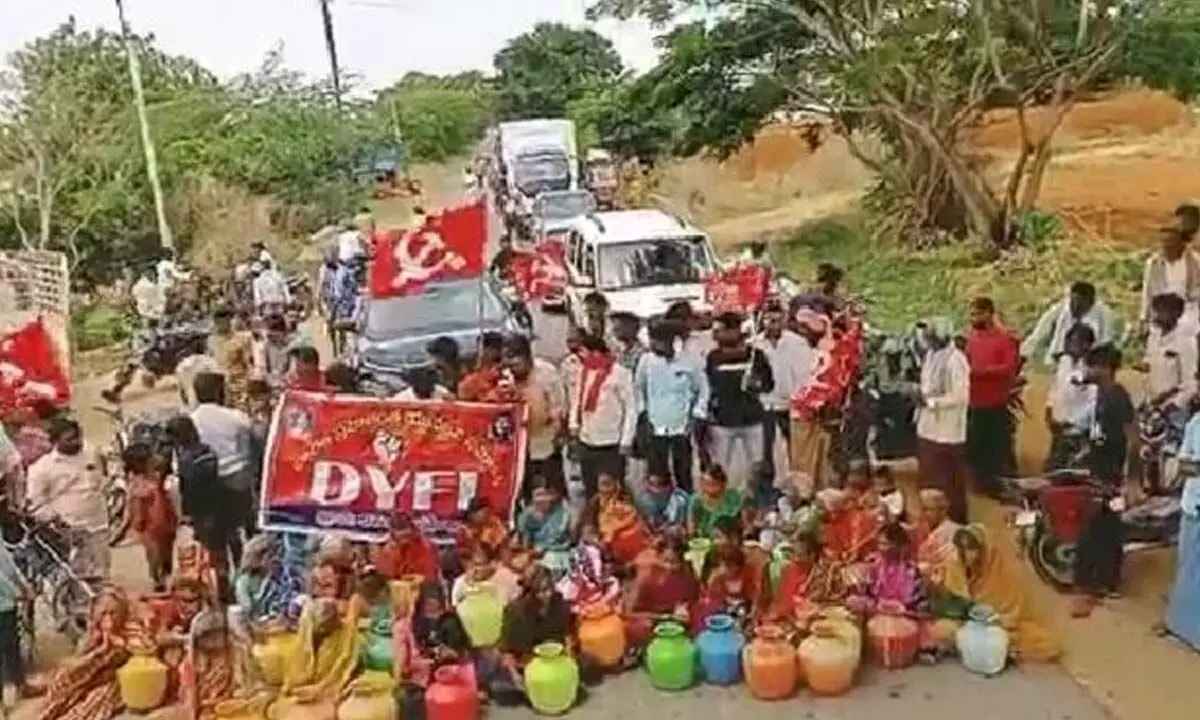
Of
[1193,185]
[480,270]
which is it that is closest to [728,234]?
[1193,185]

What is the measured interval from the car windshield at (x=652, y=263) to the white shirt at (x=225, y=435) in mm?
8298

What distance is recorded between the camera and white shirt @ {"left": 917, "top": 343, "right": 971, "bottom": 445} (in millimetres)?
10875

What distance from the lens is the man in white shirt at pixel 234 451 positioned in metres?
10.4

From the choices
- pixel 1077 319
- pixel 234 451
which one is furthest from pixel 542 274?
pixel 234 451

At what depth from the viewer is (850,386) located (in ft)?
38.3

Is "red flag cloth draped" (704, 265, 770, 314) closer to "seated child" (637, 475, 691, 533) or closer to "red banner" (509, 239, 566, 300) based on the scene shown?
"red banner" (509, 239, 566, 300)

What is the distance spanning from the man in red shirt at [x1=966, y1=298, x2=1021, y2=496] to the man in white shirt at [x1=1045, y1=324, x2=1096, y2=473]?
0.41 meters

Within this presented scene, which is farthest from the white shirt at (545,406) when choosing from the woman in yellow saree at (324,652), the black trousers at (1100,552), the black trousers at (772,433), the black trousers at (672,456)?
the black trousers at (1100,552)

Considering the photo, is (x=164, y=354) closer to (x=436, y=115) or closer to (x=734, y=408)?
(x=734, y=408)

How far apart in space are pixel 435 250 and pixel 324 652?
350cm

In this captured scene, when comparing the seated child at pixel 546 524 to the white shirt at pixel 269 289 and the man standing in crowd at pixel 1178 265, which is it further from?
the white shirt at pixel 269 289

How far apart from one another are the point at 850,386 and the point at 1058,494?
197 cm

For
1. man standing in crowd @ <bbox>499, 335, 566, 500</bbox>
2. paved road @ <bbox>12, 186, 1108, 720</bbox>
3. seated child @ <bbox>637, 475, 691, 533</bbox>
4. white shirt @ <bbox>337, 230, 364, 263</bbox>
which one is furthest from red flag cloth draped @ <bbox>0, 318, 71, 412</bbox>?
white shirt @ <bbox>337, 230, 364, 263</bbox>

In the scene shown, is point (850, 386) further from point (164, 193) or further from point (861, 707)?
point (164, 193)
